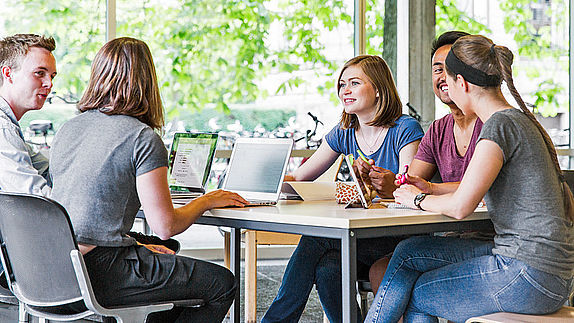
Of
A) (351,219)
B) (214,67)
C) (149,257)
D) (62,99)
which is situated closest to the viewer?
(351,219)

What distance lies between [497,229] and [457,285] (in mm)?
206

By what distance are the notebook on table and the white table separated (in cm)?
49

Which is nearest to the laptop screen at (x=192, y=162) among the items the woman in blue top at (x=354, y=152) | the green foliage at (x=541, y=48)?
the woman in blue top at (x=354, y=152)

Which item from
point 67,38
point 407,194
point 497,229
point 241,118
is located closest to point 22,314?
point 407,194

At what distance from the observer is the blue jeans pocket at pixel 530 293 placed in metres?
1.98

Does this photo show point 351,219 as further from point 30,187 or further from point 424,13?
point 424,13

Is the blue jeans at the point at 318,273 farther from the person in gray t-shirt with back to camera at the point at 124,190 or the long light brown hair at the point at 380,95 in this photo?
the person in gray t-shirt with back to camera at the point at 124,190

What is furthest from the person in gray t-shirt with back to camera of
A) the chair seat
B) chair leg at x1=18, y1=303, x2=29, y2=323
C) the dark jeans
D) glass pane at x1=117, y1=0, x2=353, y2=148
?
glass pane at x1=117, y1=0, x2=353, y2=148

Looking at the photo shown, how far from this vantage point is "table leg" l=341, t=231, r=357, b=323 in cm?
197

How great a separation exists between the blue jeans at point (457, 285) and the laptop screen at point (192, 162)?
88 cm

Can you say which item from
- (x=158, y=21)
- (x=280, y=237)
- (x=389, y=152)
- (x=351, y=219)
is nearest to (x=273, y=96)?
(x=158, y=21)

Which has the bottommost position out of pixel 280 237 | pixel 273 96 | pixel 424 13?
pixel 280 237

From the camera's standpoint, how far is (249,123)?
5.55 metres

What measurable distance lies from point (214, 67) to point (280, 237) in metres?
2.13
